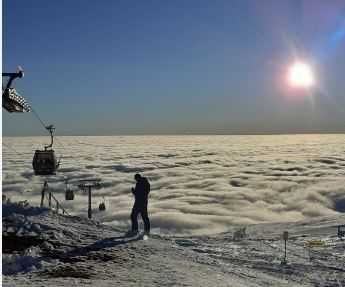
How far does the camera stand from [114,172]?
4820 inches

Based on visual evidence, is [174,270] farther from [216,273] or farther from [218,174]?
[218,174]

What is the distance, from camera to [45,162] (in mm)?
21656

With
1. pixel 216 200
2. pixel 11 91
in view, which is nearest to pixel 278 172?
pixel 216 200

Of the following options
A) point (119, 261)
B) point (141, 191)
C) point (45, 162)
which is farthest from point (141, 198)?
point (45, 162)

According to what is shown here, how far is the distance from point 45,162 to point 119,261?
12947mm

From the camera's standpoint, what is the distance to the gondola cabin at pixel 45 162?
21578 mm

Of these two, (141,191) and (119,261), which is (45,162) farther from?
(119,261)

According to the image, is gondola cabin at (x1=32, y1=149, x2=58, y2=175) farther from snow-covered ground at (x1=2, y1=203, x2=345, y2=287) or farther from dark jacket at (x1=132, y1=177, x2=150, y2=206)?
dark jacket at (x1=132, y1=177, x2=150, y2=206)

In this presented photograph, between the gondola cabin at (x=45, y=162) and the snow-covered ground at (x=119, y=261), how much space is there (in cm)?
852

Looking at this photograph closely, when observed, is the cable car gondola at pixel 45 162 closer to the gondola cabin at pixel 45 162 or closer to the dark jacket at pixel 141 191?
the gondola cabin at pixel 45 162

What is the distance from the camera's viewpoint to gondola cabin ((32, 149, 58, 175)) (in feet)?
70.8

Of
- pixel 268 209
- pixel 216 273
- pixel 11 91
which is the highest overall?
pixel 11 91

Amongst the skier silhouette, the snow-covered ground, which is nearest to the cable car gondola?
the snow-covered ground

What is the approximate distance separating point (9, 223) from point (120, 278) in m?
3.78
